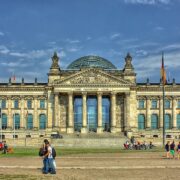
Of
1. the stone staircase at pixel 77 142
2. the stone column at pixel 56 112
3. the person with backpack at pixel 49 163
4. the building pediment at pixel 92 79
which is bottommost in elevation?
the stone staircase at pixel 77 142

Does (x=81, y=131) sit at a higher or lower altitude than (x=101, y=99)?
lower

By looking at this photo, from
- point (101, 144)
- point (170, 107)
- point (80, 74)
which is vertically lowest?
point (101, 144)

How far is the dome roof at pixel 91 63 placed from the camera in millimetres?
125312


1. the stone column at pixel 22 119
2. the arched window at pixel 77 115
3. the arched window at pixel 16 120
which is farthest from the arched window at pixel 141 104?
the arched window at pixel 16 120

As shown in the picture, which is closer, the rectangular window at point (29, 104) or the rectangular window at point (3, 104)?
the rectangular window at point (3, 104)

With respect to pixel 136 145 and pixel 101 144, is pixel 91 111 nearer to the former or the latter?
pixel 101 144

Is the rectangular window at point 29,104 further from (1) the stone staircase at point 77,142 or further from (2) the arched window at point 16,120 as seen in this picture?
(1) the stone staircase at point 77,142

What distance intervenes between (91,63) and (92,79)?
10.9 metres

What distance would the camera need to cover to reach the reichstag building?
380 ft

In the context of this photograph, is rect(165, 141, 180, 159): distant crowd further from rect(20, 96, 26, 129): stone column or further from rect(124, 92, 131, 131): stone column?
rect(20, 96, 26, 129): stone column

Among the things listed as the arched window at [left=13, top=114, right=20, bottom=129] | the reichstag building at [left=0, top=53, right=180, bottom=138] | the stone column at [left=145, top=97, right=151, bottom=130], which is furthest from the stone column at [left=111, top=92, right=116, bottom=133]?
the arched window at [left=13, top=114, right=20, bottom=129]

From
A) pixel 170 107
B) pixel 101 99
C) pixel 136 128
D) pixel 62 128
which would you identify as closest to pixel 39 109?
pixel 62 128

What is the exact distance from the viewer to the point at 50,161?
30.7 metres

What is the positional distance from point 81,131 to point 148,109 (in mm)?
18845
